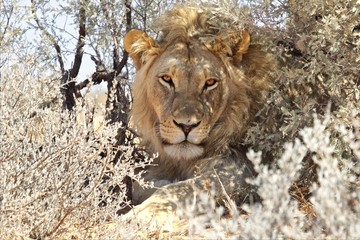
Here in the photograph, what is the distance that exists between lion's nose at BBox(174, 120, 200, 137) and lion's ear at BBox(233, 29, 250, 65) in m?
0.73

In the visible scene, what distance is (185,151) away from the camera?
18.2ft

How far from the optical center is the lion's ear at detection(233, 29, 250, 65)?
566cm

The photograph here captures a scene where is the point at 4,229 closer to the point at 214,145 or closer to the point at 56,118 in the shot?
the point at 56,118

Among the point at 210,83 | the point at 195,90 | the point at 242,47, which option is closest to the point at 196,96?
the point at 195,90

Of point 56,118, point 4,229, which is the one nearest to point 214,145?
point 56,118

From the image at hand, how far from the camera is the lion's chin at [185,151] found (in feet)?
18.1

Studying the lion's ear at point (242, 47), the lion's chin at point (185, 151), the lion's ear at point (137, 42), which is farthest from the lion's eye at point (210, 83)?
the lion's ear at point (137, 42)

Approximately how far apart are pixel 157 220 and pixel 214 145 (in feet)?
3.40

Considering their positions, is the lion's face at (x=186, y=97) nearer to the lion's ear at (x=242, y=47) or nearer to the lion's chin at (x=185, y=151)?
the lion's chin at (x=185, y=151)

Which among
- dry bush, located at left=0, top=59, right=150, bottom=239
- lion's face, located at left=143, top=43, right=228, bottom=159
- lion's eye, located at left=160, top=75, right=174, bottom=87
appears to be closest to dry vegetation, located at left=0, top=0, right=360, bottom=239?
dry bush, located at left=0, top=59, right=150, bottom=239

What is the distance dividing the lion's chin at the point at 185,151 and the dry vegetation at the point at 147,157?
35cm

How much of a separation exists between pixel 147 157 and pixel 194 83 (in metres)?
1.17

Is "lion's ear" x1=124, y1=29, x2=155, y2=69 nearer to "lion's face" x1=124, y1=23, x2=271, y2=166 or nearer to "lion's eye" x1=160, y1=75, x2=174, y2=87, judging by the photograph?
"lion's face" x1=124, y1=23, x2=271, y2=166

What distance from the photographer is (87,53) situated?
689cm
